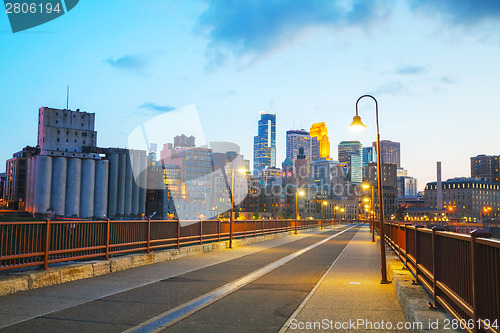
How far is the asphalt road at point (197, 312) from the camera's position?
7.42 metres

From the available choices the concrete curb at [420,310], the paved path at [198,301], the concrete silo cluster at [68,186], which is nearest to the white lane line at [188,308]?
the paved path at [198,301]

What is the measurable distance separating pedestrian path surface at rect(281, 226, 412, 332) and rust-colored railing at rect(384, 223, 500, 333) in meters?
1.13

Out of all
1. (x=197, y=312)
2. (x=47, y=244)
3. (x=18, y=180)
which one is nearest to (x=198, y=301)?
(x=197, y=312)

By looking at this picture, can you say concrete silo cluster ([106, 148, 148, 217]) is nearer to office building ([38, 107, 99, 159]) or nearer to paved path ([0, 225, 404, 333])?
office building ([38, 107, 99, 159])

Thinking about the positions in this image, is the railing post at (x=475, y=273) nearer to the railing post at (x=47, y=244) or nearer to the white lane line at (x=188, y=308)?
the white lane line at (x=188, y=308)

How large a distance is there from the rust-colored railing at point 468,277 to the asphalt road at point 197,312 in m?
2.79

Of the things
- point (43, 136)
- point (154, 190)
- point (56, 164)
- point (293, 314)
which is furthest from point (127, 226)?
point (154, 190)

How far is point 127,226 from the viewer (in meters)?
16.8

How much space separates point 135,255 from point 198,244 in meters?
7.82

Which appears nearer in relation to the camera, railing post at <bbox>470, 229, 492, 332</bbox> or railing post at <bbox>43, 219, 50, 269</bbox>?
railing post at <bbox>470, 229, 492, 332</bbox>

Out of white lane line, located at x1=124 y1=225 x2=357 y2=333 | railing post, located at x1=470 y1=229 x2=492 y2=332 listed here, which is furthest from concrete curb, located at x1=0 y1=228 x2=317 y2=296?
railing post, located at x1=470 y1=229 x2=492 y2=332

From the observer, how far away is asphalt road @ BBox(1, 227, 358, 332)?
7418 mm

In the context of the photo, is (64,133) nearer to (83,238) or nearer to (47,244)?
(83,238)

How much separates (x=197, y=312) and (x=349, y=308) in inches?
123
